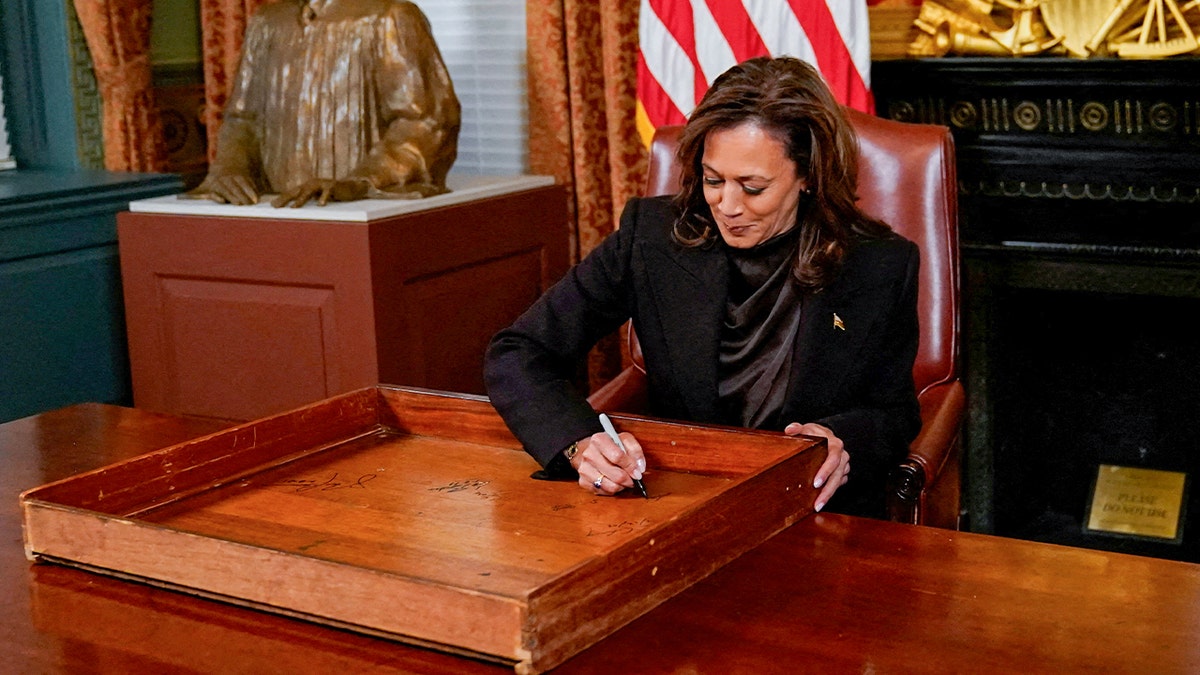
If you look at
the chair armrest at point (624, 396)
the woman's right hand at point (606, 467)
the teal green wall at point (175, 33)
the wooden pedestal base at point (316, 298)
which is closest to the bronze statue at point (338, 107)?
the wooden pedestal base at point (316, 298)

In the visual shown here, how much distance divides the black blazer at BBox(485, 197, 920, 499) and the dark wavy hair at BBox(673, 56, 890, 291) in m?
0.05

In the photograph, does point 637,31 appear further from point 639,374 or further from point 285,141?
point 639,374

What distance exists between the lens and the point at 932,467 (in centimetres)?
217

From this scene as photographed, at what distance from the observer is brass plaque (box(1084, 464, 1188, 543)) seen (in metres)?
3.40

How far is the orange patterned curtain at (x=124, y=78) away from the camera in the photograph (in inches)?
168

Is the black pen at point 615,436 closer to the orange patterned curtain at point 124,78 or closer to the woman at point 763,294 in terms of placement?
the woman at point 763,294

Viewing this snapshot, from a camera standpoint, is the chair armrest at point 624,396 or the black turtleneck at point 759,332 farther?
the chair armrest at point 624,396

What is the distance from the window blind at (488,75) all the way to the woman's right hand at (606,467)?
8.75ft

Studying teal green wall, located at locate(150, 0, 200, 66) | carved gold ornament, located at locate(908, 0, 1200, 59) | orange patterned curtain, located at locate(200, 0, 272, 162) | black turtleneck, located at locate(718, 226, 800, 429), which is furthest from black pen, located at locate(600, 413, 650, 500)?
teal green wall, located at locate(150, 0, 200, 66)

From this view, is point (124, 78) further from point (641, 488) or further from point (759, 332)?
point (641, 488)

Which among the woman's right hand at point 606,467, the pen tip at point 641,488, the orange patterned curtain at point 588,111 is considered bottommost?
the pen tip at point 641,488

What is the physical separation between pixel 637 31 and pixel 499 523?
2.44 m

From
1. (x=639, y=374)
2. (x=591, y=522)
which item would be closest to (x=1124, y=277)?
(x=639, y=374)

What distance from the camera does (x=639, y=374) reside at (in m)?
2.64
